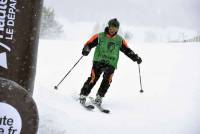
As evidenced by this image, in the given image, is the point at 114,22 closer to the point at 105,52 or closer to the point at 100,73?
the point at 105,52

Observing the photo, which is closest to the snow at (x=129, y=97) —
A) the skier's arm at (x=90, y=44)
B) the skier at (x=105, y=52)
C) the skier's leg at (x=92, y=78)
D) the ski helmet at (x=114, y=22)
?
the skier's leg at (x=92, y=78)

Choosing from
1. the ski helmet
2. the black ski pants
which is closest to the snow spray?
the ski helmet

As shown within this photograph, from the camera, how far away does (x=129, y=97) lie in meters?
9.84

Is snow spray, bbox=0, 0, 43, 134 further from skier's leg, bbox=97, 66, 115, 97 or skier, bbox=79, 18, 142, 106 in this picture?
skier's leg, bbox=97, 66, 115, 97

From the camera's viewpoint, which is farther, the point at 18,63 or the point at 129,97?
the point at 129,97

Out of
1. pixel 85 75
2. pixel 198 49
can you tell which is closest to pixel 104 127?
pixel 85 75

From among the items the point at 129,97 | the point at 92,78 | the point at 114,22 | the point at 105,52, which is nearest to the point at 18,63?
the point at 114,22

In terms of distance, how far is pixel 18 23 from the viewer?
3979 millimetres

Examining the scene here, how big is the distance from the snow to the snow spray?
1.23 meters

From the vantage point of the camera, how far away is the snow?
6199mm

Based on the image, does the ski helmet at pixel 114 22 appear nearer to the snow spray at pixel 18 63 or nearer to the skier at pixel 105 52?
the skier at pixel 105 52

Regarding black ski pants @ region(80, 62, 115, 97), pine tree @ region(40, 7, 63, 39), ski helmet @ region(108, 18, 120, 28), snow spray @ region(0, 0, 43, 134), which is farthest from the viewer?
pine tree @ region(40, 7, 63, 39)

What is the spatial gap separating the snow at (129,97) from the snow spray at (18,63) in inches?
48.3

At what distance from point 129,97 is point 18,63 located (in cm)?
599
